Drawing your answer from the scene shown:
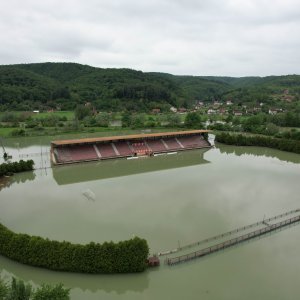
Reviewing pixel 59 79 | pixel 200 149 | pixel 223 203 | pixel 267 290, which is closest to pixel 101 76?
pixel 59 79

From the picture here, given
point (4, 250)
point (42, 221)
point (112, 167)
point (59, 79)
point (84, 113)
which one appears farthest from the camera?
point (59, 79)

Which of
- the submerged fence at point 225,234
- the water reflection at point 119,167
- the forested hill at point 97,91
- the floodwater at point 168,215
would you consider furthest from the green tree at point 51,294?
the forested hill at point 97,91

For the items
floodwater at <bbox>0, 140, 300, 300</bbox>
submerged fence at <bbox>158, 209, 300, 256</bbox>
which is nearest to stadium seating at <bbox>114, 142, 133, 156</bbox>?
floodwater at <bbox>0, 140, 300, 300</bbox>

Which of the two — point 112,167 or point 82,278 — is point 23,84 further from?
point 82,278

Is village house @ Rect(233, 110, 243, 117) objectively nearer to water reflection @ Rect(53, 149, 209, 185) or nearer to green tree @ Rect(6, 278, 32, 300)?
water reflection @ Rect(53, 149, 209, 185)

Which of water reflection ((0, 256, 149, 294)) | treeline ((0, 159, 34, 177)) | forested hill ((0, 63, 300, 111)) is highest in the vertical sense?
forested hill ((0, 63, 300, 111))
